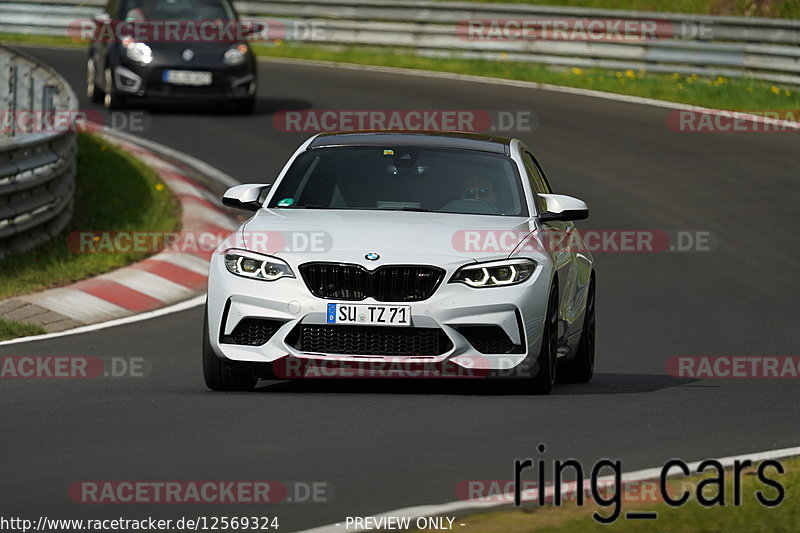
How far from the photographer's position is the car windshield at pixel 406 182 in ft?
32.6

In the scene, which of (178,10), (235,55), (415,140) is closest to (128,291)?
(415,140)

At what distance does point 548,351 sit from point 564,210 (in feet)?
3.46

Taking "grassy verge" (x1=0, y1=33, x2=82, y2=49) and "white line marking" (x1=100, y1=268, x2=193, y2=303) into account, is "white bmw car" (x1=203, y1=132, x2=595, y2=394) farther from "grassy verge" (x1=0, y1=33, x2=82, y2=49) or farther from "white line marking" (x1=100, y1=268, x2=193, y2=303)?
"grassy verge" (x1=0, y1=33, x2=82, y2=49)

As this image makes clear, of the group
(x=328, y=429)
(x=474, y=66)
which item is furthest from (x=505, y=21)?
(x=328, y=429)

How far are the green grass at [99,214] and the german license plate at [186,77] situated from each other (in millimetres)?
2863

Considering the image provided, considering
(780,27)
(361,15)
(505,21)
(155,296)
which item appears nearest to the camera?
(155,296)

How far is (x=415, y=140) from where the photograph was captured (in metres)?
10.4

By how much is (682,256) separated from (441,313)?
317 inches

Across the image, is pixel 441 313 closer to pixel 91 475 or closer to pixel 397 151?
pixel 397 151

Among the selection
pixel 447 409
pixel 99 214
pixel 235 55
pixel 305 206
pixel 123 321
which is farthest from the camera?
pixel 235 55

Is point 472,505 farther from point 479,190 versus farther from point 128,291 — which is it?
point 128,291

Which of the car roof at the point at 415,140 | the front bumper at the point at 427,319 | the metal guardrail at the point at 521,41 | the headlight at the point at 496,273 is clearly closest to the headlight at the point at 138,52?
the metal guardrail at the point at 521,41

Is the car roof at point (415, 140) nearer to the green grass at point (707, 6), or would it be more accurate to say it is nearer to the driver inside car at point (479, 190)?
the driver inside car at point (479, 190)

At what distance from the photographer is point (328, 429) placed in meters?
7.89
